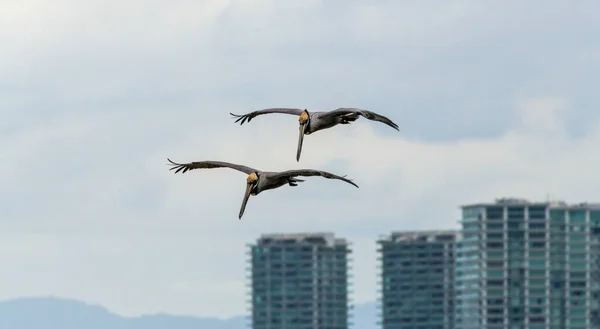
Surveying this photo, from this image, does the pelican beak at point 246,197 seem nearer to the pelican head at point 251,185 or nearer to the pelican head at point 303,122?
the pelican head at point 251,185

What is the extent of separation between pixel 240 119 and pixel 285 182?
8.87 m

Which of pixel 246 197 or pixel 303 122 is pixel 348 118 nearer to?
pixel 303 122

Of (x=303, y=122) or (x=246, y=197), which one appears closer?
(x=246, y=197)

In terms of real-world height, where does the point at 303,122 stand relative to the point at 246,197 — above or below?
above

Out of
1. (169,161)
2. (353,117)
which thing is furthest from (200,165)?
(353,117)

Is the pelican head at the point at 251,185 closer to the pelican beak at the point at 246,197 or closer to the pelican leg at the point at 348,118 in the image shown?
the pelican beak at the point at 246,197

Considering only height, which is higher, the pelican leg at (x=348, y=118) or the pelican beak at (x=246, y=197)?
the pelican leg at (x=348, y=118)

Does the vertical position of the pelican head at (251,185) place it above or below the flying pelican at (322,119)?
below

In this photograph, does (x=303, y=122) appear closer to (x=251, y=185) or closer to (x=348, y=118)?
(x=348, y=118)

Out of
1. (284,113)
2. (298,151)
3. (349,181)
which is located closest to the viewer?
(349,181)

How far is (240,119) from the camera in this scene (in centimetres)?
9256

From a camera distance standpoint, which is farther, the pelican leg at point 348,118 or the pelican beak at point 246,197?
the pelican leg at point 348,118

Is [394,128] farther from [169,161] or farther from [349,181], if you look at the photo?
[169,161]

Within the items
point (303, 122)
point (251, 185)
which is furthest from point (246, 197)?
point (303, 122)
